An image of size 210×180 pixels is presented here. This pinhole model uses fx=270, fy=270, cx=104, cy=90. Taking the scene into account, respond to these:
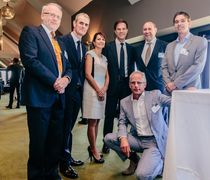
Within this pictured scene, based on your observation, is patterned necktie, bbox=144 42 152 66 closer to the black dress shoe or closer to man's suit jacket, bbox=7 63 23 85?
the black dress shoe

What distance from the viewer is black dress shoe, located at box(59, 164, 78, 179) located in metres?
2.37

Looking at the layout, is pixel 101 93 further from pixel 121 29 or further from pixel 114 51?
pixel 121 29

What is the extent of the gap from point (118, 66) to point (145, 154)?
3.37 ft

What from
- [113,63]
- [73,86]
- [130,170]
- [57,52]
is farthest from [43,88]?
[130,170]

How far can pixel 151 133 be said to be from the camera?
217 cm

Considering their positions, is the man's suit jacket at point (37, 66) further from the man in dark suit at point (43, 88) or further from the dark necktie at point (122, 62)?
the dark necktie at point (122, 62)

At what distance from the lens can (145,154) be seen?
6.86 ft

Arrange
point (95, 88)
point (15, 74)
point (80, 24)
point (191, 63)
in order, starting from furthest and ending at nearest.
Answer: point (15, 74) → point (95, 88) → point (80, 24) → point (191, 63)

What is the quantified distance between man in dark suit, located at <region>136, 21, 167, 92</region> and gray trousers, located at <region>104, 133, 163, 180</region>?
26.8 inches

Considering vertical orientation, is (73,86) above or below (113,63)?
below

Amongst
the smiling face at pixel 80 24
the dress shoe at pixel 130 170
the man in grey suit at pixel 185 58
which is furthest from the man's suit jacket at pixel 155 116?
the smiling face at pixel 80 24

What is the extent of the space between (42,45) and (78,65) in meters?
0.59

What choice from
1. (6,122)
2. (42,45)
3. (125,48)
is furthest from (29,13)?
(42,45)

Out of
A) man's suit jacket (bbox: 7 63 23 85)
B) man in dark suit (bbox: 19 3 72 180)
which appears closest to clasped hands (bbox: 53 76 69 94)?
man in dark suit (bbox: 19 3 72 180)
